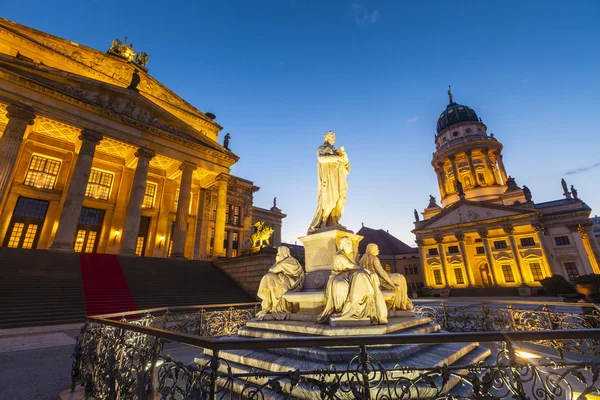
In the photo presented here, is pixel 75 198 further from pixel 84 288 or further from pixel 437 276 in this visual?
pixel 437 276

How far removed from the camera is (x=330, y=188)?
19.9 feet

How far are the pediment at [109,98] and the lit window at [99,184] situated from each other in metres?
6.36

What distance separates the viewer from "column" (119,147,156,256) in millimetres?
16688

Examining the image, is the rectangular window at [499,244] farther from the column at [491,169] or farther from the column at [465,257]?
the column at [491,169]

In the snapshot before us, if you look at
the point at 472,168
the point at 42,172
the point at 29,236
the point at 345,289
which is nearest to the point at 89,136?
the point at 42,172

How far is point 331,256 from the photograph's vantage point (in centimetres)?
534

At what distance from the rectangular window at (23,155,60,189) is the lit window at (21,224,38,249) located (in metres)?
3.01

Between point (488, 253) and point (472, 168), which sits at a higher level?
point (472, 168)

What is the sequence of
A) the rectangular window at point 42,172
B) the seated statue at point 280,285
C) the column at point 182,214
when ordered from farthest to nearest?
the column at point 182,214 → the rectangular window at point 42,172 → the seated statue at point 280,285

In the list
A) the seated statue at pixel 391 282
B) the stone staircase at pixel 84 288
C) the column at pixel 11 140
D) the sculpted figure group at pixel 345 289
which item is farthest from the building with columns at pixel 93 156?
the seated statue at pixel 391 282

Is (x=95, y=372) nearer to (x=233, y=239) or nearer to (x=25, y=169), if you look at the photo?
(x=25, y=169)

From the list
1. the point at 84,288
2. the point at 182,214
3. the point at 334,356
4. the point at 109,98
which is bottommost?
the point at 334,356

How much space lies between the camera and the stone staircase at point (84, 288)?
914cm

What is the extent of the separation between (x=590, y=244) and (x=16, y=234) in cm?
5660
